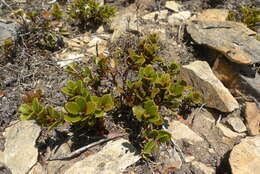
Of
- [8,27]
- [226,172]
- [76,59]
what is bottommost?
[226,172]

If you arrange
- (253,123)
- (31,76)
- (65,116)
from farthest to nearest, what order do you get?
A: (31,76) → (253,123) → (65,116)

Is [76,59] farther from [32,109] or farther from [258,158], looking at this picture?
[258,158]

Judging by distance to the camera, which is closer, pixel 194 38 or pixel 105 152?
pixel 105 152

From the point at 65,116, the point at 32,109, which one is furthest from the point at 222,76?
the point at 32,109

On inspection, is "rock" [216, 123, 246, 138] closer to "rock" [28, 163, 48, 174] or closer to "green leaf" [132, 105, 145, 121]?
"green leaf" [132, 105, 145, 121]

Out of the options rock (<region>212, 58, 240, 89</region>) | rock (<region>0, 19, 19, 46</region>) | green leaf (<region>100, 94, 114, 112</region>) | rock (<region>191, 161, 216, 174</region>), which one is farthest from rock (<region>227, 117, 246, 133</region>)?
rock (<region>0, 19, 19, 46</region>)

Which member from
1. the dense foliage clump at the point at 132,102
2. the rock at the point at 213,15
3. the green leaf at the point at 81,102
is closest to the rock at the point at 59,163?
the dense foliage clump at the point at 132,102

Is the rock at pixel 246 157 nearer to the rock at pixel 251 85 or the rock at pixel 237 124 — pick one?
the rock at pixel 237 124

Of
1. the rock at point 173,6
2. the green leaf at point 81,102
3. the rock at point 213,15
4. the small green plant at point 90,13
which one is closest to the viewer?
the green leaf at point 81,102
